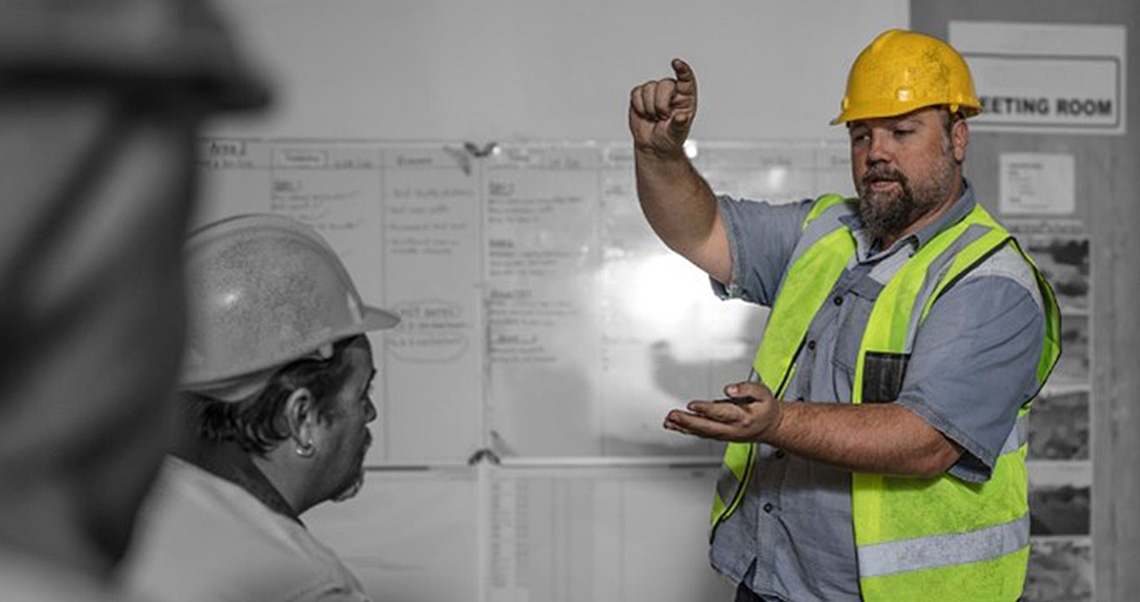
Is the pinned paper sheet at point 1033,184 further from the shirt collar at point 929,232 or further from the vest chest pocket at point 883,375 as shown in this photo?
the vest chest pocket at point 883,375

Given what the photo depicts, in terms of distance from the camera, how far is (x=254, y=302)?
1.33 metres

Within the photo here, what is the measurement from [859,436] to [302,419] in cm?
94

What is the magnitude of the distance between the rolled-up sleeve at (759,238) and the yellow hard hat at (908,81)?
0.22 m

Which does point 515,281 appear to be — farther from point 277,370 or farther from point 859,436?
point 277,370

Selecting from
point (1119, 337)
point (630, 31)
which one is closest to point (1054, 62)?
point (1119, 337)

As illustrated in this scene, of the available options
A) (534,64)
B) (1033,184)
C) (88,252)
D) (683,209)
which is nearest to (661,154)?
(683,209)

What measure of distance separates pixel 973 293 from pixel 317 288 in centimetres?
116

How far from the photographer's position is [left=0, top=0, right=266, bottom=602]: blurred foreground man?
299 millimetres

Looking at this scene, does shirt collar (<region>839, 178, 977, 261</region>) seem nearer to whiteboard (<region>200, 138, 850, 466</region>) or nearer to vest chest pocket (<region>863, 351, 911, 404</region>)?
vest chest pocket (<region>863, 351, 911, 404</region>)

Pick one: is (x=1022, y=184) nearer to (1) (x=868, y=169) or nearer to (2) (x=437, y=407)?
(1) (x=868, y=169)

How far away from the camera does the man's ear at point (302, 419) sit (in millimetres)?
1396

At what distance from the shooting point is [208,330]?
1308 mm

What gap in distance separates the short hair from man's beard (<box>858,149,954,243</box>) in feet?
3.96

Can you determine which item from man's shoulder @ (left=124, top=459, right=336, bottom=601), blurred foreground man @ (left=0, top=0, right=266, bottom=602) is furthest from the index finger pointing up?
blurred foreground man @ (left=0, top=0, right=266, bottom=602)
